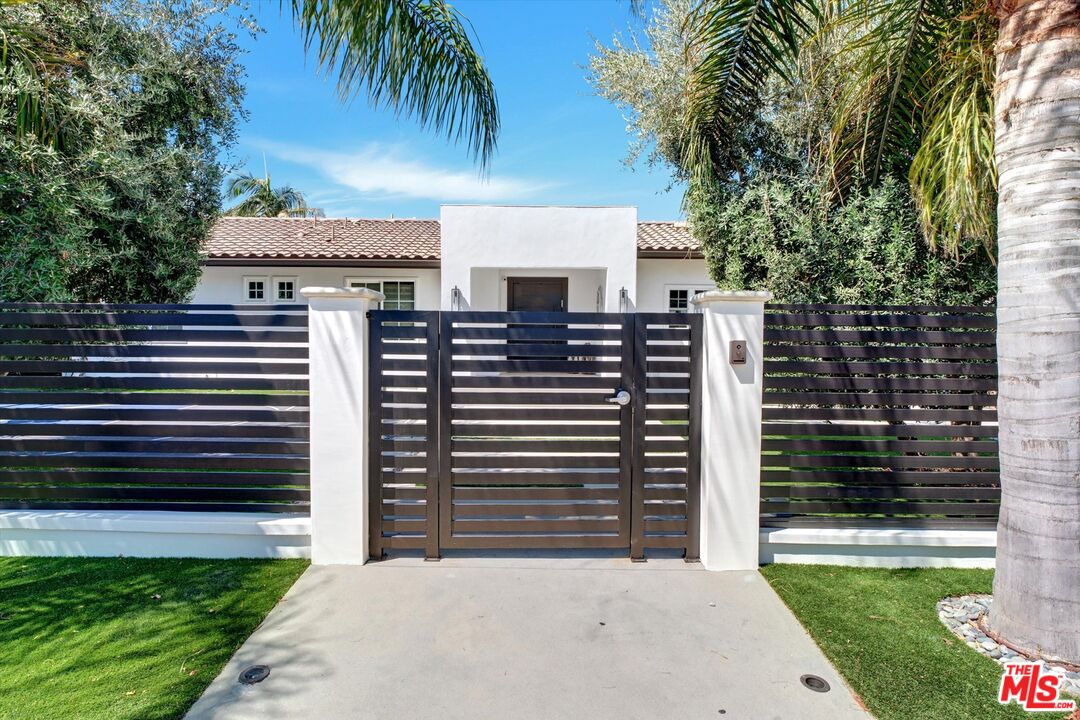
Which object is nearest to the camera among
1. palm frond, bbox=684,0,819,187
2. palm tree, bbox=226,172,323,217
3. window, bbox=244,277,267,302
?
palm frond, bbox=684,0,819,187

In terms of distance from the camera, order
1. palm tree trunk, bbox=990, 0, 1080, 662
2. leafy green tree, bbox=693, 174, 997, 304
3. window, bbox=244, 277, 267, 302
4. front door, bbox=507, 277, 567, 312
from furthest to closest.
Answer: window, bbox=244, 277, 267, 302
front door, bbox=507, 277, 567, 312
leafy green tree, bbox=693, 174, 997, 304
palm tree trunk, bbox=990, 0, 1080, 662

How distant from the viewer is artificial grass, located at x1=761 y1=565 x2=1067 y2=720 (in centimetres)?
292

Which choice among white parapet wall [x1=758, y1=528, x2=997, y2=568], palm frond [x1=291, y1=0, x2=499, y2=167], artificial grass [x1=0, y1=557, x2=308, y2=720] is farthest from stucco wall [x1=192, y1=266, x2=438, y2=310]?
white parapet wall [x1=758, y1=528, x2=997, y2=568]

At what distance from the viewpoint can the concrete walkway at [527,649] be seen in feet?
9.49

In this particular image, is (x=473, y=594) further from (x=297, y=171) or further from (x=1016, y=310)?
(x=297, y=171)

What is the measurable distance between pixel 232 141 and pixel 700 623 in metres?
10.0

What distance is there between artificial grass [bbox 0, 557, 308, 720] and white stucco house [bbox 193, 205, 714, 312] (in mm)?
9866

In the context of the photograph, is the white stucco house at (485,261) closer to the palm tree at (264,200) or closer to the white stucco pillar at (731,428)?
the white stucco pillar at (731,428)

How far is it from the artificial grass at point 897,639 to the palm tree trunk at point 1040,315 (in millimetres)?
529

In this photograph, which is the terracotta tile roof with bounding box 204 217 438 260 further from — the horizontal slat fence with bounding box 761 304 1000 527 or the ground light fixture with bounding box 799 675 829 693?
the ground light fixture with bounding box 799 675 829 693

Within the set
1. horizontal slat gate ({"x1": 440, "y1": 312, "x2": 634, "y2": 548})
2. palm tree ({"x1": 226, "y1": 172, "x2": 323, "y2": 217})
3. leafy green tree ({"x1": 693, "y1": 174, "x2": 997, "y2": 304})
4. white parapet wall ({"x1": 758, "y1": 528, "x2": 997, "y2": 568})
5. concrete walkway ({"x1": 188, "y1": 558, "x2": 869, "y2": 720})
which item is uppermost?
palm tree ({"x1": 226, "y1": 172, "x2": 323, "y2": 217})

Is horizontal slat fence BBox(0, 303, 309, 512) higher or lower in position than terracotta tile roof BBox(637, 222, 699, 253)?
lower

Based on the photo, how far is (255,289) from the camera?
1612 centimetres

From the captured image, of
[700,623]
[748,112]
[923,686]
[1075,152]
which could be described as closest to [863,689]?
[923,686]
